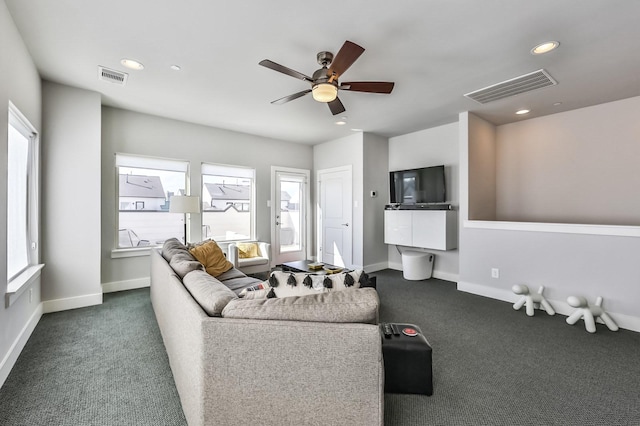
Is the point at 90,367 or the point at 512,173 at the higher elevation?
the point at 512,173

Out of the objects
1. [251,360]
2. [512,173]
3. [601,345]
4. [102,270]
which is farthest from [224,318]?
[512,173]

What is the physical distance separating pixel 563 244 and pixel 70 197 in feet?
19.7

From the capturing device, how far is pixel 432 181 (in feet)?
16.2

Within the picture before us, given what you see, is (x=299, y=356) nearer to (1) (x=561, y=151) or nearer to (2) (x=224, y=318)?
(2) (x=224, y=318)

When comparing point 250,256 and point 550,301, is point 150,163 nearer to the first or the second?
point 250,256

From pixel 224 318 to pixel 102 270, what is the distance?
384 centimetres

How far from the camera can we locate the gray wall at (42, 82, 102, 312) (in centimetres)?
338

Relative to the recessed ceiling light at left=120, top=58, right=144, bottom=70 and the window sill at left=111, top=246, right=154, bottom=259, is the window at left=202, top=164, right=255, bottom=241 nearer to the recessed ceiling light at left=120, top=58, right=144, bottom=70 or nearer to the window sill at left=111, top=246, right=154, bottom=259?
the window sill at left=111, top=246, right=154, bottom=259

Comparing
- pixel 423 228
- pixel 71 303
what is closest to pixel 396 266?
pixel 423 228

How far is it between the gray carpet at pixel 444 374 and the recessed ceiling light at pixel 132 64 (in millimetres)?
2690

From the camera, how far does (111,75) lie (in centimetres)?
313

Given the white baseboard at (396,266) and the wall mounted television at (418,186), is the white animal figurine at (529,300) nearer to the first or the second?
the wall mounted television at (418,186)

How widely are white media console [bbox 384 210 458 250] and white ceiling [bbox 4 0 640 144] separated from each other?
175 centimetres

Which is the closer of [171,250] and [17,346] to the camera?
[17,346]
